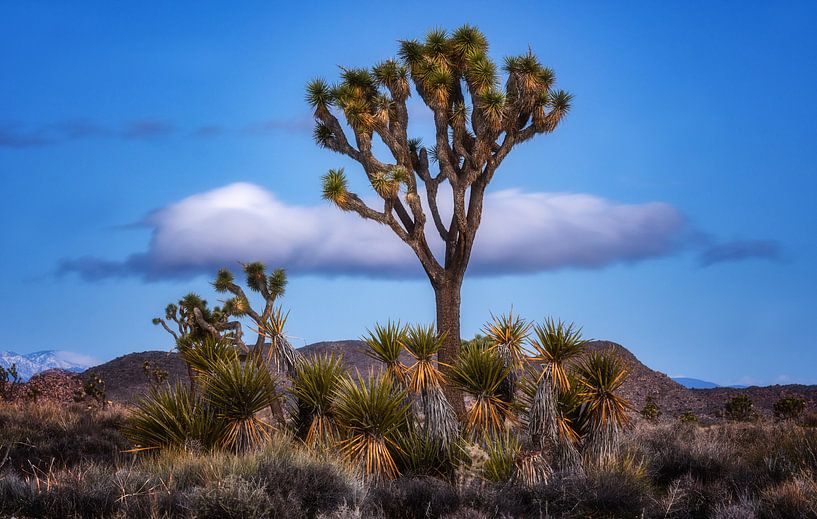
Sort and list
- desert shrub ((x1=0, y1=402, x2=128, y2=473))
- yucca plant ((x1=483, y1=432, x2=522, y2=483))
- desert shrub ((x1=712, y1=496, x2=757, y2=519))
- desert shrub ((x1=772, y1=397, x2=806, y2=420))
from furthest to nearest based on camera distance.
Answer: desert shrub ((x1=772, y1=397, x2=806, y2=420))
desert shrub ((x1=0, y1=402, x2=128, y2=473))
yucca plant ((x1=483, y1=432, x2=522, y2=483))
desert shrub ((x1=712, y1=496, x2=757, y2=519))

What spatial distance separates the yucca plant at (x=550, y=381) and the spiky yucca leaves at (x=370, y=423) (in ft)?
7.09

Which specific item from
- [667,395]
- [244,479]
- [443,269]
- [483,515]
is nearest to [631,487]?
[483,515]

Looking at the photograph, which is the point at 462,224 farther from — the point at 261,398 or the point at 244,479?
the point at 244,479

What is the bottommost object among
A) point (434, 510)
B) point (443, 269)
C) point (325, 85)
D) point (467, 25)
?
point (434, 510)

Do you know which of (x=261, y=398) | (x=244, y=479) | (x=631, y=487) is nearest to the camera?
(x=244, y=479)

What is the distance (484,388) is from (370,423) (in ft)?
7.41

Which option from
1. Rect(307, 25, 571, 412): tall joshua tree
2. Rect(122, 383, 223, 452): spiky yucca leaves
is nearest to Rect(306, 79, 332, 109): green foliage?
Rect(307, 25, 571, 412): tall joshua tree

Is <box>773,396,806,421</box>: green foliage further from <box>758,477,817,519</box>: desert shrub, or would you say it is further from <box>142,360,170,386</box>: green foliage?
<box>142,360,170,386</box>: green foliage

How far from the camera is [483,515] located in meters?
8.80

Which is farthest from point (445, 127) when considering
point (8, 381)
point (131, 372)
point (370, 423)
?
point (131, 372)

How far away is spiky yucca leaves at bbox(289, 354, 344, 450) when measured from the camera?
12.8 meters

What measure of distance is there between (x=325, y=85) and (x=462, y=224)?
5.26 metres

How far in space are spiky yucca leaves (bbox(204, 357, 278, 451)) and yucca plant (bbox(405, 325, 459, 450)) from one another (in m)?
2.38

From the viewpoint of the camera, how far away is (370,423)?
12117 millimetres
